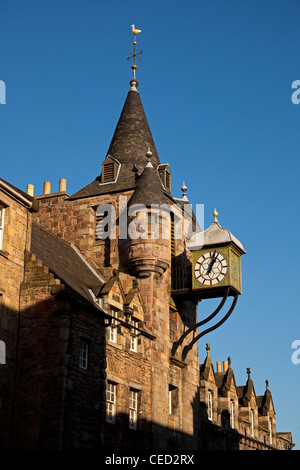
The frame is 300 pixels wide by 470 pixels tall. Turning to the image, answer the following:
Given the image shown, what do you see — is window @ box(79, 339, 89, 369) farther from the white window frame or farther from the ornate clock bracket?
the white window frame

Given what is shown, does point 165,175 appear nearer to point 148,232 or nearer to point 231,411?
point 148,232

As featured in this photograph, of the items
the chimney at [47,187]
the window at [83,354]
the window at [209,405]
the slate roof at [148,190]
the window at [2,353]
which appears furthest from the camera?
the window at [209,405]

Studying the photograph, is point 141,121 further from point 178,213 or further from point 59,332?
point 59,332

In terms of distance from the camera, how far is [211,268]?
35.6 metres

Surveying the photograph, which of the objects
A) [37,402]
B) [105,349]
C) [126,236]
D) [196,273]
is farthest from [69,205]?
[37,402]

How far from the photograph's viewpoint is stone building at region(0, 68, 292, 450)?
1034 inches

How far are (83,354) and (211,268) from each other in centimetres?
954

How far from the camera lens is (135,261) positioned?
34.6 metres

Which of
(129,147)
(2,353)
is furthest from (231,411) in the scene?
(2,353)

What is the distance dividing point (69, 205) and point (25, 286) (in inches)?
450

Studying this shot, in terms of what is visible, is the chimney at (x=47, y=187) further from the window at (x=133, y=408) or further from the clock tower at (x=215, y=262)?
the window at (x=133, y=408)

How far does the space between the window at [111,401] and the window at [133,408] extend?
1273 millimetres

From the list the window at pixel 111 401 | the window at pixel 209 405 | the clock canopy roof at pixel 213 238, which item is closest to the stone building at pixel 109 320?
the window at pixel 111 401

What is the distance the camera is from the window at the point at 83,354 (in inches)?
1089
